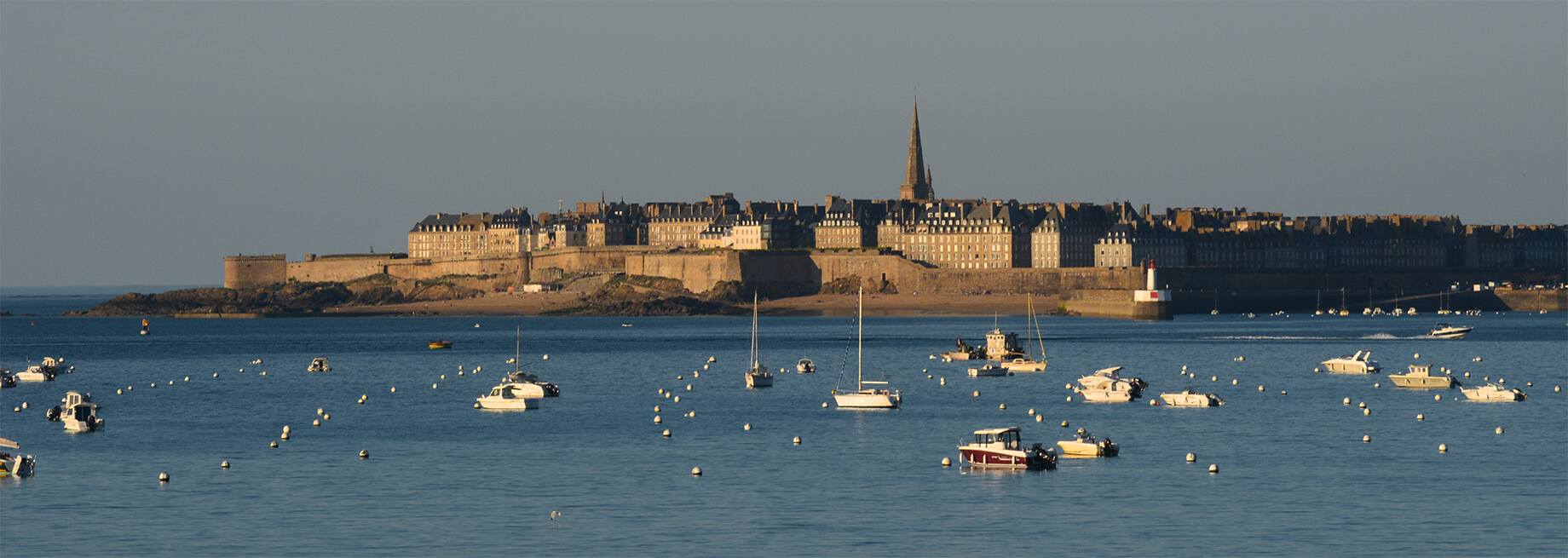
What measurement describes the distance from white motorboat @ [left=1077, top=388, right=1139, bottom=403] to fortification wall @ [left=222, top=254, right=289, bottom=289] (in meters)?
115

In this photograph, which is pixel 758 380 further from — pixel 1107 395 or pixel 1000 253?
pixel 1000 253

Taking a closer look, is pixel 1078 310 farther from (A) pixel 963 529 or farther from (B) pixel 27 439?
(A) pixel 963 529

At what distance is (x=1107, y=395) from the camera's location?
46.2m

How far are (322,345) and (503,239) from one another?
70.6 m

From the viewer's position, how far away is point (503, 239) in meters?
156

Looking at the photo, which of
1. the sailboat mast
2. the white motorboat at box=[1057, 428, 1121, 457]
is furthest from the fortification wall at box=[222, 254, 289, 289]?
the white motorboat at box=[1057, 428, 1121, 457]

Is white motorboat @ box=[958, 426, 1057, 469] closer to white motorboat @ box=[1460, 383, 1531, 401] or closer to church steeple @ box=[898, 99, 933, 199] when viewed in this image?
white motorboat @ box=[1460, 383, 1531, 401]

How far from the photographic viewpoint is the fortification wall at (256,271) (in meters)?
151

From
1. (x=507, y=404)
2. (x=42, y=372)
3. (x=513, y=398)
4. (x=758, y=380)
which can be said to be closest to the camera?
(x=507, y=404)

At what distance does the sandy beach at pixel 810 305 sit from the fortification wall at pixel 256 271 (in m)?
14.8

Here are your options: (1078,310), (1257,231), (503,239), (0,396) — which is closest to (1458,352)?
(1078,310)

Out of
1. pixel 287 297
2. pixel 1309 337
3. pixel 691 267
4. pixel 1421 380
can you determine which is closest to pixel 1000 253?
pixel 691 267

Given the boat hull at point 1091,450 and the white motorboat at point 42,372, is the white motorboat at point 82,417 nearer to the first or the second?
the white motorboat at point 42,372

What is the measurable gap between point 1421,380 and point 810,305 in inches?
2903
